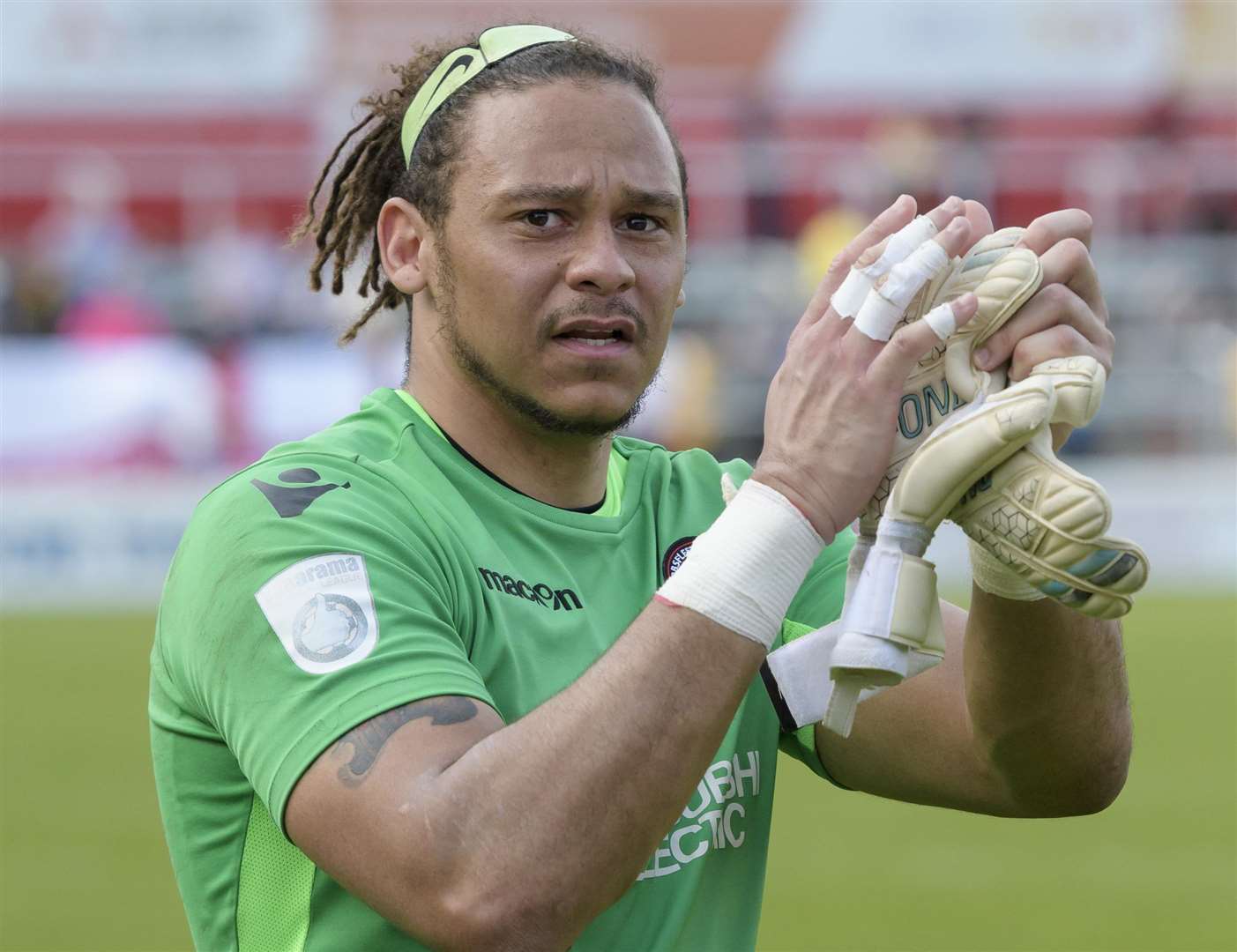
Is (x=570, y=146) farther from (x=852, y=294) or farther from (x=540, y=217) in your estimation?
(x=852, y=294)

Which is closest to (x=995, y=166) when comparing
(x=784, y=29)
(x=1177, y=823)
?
(x=784, y=29)

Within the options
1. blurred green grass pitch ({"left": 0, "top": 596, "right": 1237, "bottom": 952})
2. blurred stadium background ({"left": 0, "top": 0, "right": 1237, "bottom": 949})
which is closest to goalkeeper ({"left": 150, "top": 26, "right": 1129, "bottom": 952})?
blurred stadium background ({"left": 0, "top": 0, "right": 1237, "bottom": 949})

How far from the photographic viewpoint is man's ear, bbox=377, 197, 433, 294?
316 centimetres

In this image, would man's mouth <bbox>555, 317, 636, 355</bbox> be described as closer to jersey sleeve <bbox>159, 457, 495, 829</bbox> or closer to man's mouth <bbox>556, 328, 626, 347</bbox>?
man's mouth <bbox>556, 328, 626, 347</bbox>

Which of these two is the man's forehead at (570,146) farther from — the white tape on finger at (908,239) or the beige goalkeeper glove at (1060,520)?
the beige goalkeeper glove at (1060,520)

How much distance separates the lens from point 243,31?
71.1 ft

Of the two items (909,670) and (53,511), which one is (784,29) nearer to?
(53,511)

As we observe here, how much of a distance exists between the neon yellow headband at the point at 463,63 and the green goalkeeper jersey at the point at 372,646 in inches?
19.7

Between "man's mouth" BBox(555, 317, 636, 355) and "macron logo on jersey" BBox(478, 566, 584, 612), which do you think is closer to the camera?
"macron logo on jersey" BBox(478, 566, 584, 612)

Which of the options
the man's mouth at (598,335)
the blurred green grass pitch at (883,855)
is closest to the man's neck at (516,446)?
the man's mouth at (598,335)

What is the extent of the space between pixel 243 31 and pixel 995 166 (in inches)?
359

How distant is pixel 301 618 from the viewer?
97.3 inches

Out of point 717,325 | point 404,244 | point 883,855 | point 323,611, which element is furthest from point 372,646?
point 717,325

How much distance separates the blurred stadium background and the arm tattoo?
133 cm
